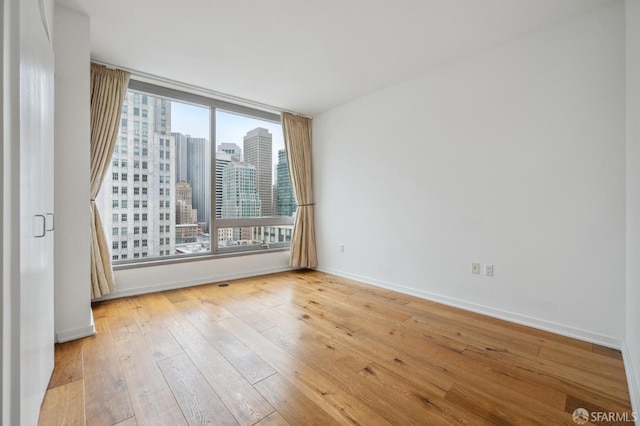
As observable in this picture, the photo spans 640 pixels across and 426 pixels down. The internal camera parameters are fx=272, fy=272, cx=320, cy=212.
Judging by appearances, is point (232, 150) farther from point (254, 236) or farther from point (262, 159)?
point (254, 236)

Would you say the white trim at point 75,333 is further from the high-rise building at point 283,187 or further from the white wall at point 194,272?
the high-rise building at point 283,187

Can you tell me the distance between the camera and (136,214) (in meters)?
3.44

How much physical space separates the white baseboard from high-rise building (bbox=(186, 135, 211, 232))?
189cm

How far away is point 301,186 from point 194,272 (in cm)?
211

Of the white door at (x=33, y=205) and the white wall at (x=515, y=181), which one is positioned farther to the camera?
the white wall at (x=515, y=181)

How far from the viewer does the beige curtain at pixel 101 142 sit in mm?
2852

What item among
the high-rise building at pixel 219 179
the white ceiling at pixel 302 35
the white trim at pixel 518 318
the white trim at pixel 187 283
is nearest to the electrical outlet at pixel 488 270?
the white trim at pixel 518 318

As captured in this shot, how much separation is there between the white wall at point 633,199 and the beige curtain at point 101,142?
426cm

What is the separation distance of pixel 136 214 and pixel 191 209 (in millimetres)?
661

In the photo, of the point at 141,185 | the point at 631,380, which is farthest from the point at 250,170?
the point at 631,380

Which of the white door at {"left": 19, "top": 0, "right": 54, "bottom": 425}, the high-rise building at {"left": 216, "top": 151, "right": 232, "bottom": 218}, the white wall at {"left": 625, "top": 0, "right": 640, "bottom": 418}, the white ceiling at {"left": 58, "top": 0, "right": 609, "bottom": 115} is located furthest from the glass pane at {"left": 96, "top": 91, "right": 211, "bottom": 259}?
the white wall at {"left": 625, "top": 0, "right": 640, "bottom": 418}

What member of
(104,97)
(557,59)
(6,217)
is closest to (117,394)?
(6,217)

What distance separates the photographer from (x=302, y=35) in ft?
8.29

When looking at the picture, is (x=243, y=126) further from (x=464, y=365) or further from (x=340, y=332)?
(x=464, y=365)
